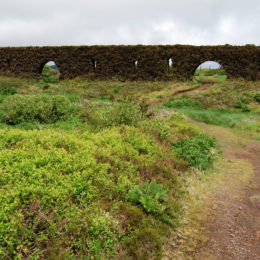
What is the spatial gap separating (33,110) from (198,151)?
6.55 meters

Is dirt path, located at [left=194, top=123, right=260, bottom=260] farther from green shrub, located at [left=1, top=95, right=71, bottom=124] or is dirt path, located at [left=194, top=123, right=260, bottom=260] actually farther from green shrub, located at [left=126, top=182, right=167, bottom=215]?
green shrub, located at [left=1, top=95, right=71, bottom=124]

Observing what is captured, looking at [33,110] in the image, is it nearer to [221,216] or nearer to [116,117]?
[116,117]

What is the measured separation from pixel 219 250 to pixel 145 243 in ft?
4.33

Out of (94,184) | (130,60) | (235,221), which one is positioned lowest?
(235,221)

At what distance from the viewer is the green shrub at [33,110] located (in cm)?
971

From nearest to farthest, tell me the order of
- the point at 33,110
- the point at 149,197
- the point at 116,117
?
the point at 149,197 < the point at 116,117 < the point at 33,110

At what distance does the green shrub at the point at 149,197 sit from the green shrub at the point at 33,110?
5.91 metres

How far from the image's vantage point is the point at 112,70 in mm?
25453

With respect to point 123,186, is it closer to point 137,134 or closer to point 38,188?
point 38,188

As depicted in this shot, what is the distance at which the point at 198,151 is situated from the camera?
8203 mm

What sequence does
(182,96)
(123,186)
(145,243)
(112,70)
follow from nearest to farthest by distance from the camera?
(145,243) → (123,186) → (182,96) → (112,70)

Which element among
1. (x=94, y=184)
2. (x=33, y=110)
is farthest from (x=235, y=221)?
(x=33, y=110)

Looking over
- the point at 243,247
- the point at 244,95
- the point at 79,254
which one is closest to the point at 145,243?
the point at 79,254

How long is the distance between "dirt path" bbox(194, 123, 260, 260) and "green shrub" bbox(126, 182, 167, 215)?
1.03 meters
